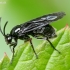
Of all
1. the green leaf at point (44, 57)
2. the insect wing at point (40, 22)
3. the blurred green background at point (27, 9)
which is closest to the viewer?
the green leaf at point (44, 57)

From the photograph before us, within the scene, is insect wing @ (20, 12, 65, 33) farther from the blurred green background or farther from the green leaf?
the blurred green background

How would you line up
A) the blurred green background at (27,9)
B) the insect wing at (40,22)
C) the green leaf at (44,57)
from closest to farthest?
the green leaf at (44,57) → the insect wing at (40,22) → the blurred green background at (27,9)

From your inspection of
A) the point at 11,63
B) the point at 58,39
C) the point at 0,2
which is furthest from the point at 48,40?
the point at 0,2

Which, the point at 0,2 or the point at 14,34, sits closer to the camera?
the point at 14,34

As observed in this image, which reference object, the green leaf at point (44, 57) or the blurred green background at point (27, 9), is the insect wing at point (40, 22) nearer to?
the green leaf at point (44, 57)

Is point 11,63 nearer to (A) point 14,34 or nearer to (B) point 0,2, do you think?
(A) point 14,34

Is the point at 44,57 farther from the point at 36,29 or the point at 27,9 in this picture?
the point at 27,9

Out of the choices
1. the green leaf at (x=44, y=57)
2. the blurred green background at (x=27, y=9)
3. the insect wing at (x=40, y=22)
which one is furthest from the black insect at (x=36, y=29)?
the blurred green background at (x=27, y=9)

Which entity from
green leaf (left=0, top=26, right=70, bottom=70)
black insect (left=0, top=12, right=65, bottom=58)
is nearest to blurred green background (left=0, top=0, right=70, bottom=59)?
black insect (left=0, top=12, right=65, bottom=58)
